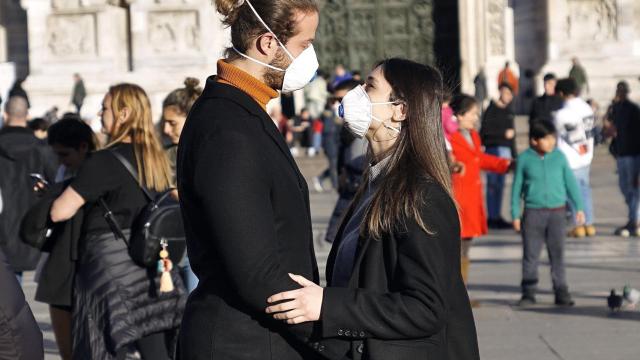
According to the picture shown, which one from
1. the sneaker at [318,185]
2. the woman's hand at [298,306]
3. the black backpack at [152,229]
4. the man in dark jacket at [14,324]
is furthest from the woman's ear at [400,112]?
the sneaker at [318,185]

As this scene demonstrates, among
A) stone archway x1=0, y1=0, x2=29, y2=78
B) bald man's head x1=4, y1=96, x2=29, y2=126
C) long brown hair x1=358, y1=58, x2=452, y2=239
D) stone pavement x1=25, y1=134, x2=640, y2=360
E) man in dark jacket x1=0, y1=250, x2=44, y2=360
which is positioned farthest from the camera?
stone archway x1=0, y1=0, x2=29, y2=78

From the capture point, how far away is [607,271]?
12.1 m

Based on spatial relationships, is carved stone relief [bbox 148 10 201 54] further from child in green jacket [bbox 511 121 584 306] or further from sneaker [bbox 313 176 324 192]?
child in green jacket [bbox 511 121 584 306]

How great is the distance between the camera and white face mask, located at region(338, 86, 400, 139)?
12.8 ft

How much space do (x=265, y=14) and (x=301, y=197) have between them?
1.63 ft

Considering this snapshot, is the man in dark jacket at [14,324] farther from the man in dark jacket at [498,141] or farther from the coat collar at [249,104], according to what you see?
the man in dark jacket at [498,141]

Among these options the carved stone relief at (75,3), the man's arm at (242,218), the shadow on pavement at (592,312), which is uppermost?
the carved stone relief at (75,3)

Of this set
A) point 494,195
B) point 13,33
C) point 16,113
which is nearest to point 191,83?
point 16,113

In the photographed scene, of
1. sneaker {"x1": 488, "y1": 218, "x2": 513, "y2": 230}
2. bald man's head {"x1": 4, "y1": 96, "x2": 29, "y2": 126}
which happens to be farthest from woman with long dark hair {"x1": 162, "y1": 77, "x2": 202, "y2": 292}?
sneaker {"x1": 488, "y1": 218, "x2": 513, "y2": 230}

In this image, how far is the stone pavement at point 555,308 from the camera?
878 centimetres

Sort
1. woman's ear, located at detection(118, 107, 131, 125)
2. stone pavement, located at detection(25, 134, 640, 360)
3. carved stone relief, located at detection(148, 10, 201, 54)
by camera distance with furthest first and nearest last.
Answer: carved stone relief, located at detection(148, 10, 201, 54)
stone pavement, located at detection(25, 134, 640, 360)
woman's ear, located at detection(118, 107, 131, 125)

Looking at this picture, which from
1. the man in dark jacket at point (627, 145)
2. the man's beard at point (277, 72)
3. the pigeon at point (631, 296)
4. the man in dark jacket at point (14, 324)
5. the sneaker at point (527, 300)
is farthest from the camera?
the man in dark jacket at point (627, 145)

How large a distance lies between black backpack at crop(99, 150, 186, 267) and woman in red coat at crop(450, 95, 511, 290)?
3726mm

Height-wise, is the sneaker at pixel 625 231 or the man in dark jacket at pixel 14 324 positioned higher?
the man in dark jacket at pixel 14 324
